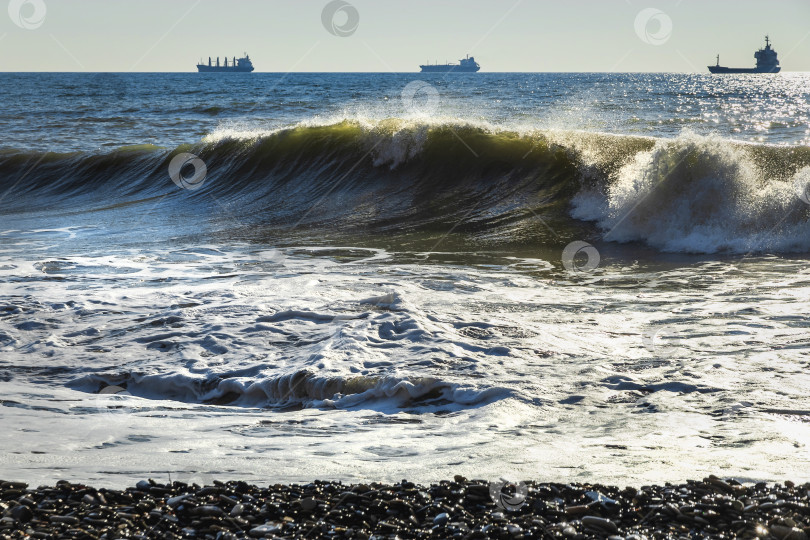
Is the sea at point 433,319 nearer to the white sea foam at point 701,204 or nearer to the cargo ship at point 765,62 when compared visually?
the white sea foam at point 701,204

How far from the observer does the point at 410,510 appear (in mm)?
3279

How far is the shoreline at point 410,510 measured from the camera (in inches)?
121

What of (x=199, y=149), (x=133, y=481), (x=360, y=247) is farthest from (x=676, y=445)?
(x=199, y=149)

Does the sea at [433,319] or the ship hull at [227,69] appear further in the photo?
the ship hull at [227,69]

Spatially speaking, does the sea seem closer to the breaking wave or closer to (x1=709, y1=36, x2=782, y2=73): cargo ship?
the breaking wave

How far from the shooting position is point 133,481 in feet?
12.1

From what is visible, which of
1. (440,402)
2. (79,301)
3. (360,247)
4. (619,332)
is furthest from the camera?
(360,247)

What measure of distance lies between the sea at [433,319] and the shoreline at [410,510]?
0.25 m

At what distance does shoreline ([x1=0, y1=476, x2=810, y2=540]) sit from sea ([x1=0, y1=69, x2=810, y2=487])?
25cm

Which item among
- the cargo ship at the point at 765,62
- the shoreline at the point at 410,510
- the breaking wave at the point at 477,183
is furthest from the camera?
the cargo ship at the point at 765,62

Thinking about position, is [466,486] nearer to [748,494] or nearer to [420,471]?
[420,471]

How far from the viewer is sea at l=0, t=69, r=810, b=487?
13.5ft

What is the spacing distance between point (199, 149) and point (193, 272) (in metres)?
12.2

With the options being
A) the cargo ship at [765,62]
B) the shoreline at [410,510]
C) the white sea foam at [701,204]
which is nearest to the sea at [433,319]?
the white sea foam at [701,204]
